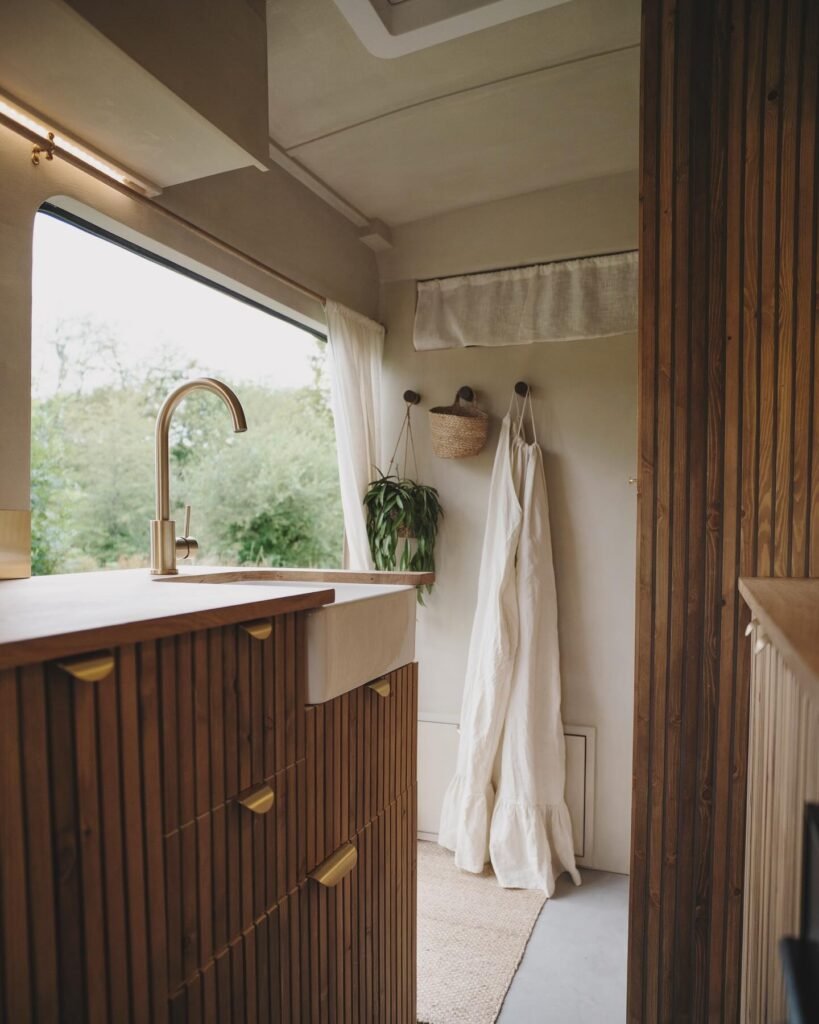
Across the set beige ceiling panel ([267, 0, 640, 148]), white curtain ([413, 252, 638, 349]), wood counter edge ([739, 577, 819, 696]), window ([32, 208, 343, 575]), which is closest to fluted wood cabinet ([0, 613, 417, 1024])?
wood counter edge ([739, 577, 819, 696])

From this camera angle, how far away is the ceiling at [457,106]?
1.71 meters

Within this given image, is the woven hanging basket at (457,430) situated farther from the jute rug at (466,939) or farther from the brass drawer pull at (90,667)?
the brass drawer pull at (90,667)

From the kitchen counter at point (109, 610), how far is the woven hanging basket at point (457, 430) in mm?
1579

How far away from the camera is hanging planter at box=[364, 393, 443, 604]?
106 inches

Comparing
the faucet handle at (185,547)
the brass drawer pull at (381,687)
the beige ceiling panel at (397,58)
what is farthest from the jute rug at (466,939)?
the beige ceiling panel at (397,58)

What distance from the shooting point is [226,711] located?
0.88 meters

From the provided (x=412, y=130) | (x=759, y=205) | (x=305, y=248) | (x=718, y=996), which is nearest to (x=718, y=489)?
(x=759, y=205)

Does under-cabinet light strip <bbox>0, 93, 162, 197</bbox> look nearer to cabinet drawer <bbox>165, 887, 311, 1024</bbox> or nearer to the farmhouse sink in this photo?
the farmhouse sink

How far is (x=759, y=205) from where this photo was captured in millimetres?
1373

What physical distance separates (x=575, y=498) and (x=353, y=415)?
3.13 feet

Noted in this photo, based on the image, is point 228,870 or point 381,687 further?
point 381,687

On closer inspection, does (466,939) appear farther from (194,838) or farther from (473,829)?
(194,838)

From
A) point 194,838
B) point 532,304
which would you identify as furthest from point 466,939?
point 532,304

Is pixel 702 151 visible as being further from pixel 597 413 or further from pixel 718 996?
pixel 718 996
